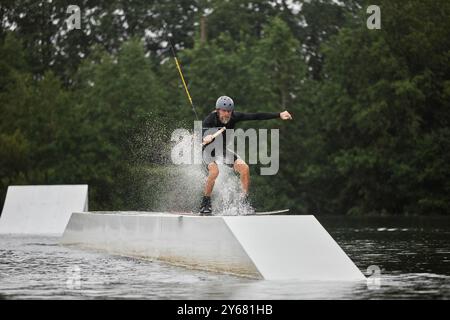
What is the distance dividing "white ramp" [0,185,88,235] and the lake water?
6879mm

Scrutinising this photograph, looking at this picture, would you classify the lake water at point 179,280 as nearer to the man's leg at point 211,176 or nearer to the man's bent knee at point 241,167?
the man's leg at point 211,176

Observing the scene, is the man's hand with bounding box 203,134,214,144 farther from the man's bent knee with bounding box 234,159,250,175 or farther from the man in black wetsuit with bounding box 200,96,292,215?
the man's bent knee with bounding box 234,159,250,175

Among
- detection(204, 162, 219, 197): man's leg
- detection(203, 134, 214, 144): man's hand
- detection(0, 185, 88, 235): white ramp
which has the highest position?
detection(203, 134, 214, 144): man's hand

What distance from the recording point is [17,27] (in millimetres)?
70812

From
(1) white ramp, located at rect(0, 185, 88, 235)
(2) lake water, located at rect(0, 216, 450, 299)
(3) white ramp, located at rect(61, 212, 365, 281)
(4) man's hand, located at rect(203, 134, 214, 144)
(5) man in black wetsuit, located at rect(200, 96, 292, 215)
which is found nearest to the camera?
(2) lake water, located at rect(0, 216, 450, 299)

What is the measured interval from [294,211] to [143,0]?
701 inches

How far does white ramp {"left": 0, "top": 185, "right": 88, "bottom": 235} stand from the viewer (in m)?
28.7

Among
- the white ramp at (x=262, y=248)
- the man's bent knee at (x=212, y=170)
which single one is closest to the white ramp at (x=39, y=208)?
the man's bent knee at (x=212, y=170)

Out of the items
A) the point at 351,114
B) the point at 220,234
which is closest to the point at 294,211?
the point at 351,114

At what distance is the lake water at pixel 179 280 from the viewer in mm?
13016

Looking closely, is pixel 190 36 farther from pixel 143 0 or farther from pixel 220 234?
pixel 220 234

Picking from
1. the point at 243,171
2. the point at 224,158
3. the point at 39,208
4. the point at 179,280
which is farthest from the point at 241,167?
the point at 39,208

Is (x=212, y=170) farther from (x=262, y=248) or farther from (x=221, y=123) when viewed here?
(x=262, y=248)

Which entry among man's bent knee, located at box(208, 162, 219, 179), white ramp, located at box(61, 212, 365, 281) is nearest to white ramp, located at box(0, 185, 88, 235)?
man's bent knee, located at box(208, 162, 219, 179)
